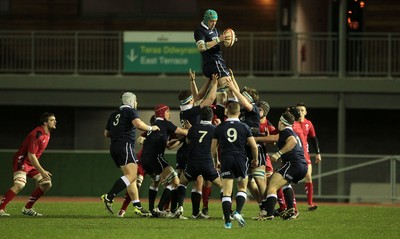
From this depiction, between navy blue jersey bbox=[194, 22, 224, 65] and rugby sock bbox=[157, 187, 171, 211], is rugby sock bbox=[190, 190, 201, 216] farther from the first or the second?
navy blue jersey bbox=[194, 22, 224, 65]

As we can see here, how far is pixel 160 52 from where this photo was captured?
3170 cm

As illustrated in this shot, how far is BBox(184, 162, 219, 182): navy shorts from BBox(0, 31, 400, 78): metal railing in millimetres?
11419

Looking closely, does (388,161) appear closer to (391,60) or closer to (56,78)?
(391,60)

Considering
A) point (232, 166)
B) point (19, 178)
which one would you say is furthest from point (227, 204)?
point (19, 178)

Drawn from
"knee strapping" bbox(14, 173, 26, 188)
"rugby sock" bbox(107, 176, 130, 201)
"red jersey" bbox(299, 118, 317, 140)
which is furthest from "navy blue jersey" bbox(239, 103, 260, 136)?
"knee strapping" bbox(14, 173, 26, 188)

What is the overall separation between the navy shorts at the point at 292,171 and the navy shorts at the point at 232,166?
1845 mm

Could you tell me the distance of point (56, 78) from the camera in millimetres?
31984

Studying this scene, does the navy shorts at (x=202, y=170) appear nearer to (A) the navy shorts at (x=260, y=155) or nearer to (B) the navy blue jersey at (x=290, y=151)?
(A) the navy shorts at (x=260, y=155)

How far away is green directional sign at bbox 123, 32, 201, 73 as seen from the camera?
31.6m

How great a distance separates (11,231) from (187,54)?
14382 millimetres

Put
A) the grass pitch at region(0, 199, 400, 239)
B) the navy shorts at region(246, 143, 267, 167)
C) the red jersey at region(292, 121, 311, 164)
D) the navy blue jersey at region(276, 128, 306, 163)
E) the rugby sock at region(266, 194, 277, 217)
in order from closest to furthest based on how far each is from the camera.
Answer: the grass pitch at region(0, 199, 400, 239) → the rugby sock at region(266, 194, 277, 217) → the navy blue jersey at region(276, 128, 306, 163) → the navy shorts at region(246, 143, 267, 167) → the red jersey at region(292, 121, 311, 164)

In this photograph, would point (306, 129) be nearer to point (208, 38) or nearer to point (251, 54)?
point (208, 38)

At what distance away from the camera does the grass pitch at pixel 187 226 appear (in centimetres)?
1744

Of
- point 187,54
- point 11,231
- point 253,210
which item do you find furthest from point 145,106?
point 11,231
